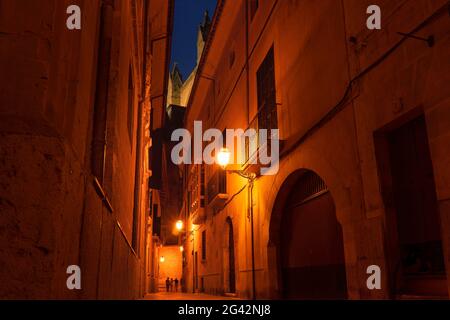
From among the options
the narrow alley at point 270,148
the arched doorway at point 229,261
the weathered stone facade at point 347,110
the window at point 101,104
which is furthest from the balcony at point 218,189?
the window at point 101,104

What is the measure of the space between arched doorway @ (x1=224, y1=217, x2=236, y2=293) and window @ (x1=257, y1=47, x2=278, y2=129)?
498 centimetres

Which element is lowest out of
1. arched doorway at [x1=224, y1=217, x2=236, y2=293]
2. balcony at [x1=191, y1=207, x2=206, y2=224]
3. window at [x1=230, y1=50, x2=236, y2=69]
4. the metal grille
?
arched doorway at [x1=224, y1=217, x2=236, y2=293]

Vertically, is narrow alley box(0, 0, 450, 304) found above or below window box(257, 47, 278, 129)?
below

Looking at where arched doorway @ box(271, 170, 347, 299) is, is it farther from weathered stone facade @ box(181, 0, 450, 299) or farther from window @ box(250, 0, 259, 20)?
window @ box(250, 0, 259, 20)

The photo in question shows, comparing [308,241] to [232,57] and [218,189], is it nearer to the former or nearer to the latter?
[218,189]

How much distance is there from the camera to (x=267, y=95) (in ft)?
31.5

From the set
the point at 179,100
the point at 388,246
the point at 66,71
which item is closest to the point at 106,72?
the point at 66,71

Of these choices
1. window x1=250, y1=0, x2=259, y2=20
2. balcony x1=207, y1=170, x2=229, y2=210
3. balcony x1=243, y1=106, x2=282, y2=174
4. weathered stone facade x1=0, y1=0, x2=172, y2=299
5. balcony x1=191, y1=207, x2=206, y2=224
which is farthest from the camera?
balcony x1=191, y1=207, x2=206, y2=224

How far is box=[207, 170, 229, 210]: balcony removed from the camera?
44.3 feet

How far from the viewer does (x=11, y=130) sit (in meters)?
1.66

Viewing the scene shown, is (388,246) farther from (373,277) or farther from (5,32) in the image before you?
(5,32)

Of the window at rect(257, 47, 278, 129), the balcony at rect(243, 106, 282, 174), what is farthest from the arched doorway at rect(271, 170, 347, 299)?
the window at rect(257, 47, 278, 129)

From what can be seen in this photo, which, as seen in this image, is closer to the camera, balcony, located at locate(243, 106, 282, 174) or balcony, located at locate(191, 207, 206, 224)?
balcony, located at locate(243, 106, 282, 174)

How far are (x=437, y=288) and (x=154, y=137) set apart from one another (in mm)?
16144
